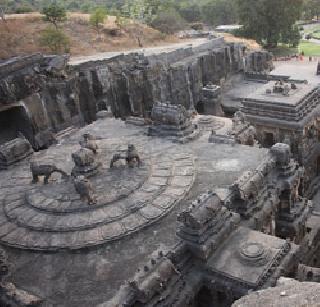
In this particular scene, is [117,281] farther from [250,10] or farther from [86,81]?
[250,10]

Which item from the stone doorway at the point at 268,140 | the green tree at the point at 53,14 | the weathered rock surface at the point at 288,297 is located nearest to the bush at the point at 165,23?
the green tree at the point at 53,14

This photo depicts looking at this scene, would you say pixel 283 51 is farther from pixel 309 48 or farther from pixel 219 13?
pixel 219 13

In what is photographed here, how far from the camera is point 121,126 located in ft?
82.3

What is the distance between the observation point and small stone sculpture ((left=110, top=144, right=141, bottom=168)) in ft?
60.9

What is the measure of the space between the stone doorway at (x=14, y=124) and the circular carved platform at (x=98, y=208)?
1095cm

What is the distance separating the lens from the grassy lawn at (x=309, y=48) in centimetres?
6181

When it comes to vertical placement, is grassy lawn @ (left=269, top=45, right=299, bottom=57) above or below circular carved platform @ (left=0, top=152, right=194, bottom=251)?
below

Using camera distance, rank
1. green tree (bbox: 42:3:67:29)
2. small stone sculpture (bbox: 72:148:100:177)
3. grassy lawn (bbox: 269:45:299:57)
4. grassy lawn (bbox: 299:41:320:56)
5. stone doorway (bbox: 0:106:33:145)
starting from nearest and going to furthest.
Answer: small stone sculpture (bbox: 72:148:100:177), stone doorway (bbox: 0:106:33:145), green tree (bbox: 42:3:67:29), grassy lawn (bbox: 299:41:320:56), grassy lawn (bbox: 269:45:299:57)

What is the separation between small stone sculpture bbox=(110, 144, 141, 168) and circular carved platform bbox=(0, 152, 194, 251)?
283mm

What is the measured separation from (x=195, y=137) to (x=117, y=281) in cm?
1050

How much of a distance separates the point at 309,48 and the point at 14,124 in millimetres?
49231

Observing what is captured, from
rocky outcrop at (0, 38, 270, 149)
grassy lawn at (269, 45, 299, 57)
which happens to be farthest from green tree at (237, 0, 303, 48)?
rocky outcrop at (0, 38, 270, 149)

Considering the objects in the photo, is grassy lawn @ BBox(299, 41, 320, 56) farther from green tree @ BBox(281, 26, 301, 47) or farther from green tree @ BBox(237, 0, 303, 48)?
green tree @ BBox(237, 0, 303, 48)

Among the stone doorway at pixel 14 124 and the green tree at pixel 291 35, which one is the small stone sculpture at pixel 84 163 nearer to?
the stone doorway at pixel 14 124
